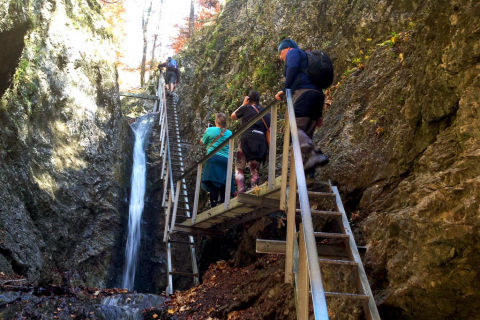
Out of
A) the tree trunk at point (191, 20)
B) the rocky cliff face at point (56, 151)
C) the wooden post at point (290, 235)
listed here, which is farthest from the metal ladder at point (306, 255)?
the tree trunk at point (191, 20)

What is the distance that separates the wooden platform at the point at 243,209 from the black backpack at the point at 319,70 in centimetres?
134

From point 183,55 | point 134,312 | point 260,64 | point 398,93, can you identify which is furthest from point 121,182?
point 183,55

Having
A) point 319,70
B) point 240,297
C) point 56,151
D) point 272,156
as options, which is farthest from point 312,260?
point 56,151

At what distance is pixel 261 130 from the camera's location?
661 cm

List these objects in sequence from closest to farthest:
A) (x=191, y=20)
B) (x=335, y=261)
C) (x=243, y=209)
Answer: (x=335, y=261)
(x=243, y=209)
(x=191, y=20)

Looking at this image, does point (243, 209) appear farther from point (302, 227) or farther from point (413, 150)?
point (302, 227)

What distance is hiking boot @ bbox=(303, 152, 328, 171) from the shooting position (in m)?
4.64

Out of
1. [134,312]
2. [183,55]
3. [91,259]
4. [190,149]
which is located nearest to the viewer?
[134,312]

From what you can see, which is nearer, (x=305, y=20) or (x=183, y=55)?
(x=305, y=20)

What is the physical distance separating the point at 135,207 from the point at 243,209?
6.30 metres

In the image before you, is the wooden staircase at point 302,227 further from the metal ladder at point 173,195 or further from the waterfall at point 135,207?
the waterfall at point 135,207

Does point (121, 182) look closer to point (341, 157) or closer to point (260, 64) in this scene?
point (260, 64)

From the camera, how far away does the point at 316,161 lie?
4648 mm

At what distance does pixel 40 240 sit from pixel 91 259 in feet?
5.01
